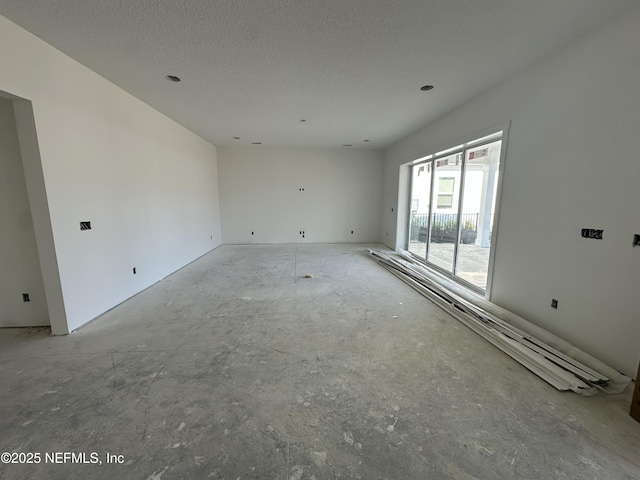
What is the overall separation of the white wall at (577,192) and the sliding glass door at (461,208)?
49 centimetres

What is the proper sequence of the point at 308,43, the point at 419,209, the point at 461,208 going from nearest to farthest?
the point at 308,43
the point at 461,208
the point at 419,209

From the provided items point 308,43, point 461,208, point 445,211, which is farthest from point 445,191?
point 308,43

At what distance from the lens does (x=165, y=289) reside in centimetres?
389

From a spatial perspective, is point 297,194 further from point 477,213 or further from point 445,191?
point 477,213

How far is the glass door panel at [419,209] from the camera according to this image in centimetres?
538

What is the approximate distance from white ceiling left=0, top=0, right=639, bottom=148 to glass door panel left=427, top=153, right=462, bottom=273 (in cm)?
117

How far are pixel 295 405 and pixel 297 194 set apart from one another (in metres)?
6.33

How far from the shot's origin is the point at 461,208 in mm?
4055

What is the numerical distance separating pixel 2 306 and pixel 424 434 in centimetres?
A: 415

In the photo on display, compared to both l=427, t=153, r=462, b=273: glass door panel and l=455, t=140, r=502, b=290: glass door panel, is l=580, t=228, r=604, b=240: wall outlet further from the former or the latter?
l=427, t=153, r=462, b=273: glass door panel

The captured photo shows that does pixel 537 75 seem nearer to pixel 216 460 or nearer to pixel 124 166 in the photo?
pixel 216 460

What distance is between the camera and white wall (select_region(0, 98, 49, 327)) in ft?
7.81

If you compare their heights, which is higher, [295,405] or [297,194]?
[297,194]

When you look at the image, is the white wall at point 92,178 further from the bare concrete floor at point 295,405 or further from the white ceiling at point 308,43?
the bare concrete floor at point 295,405
